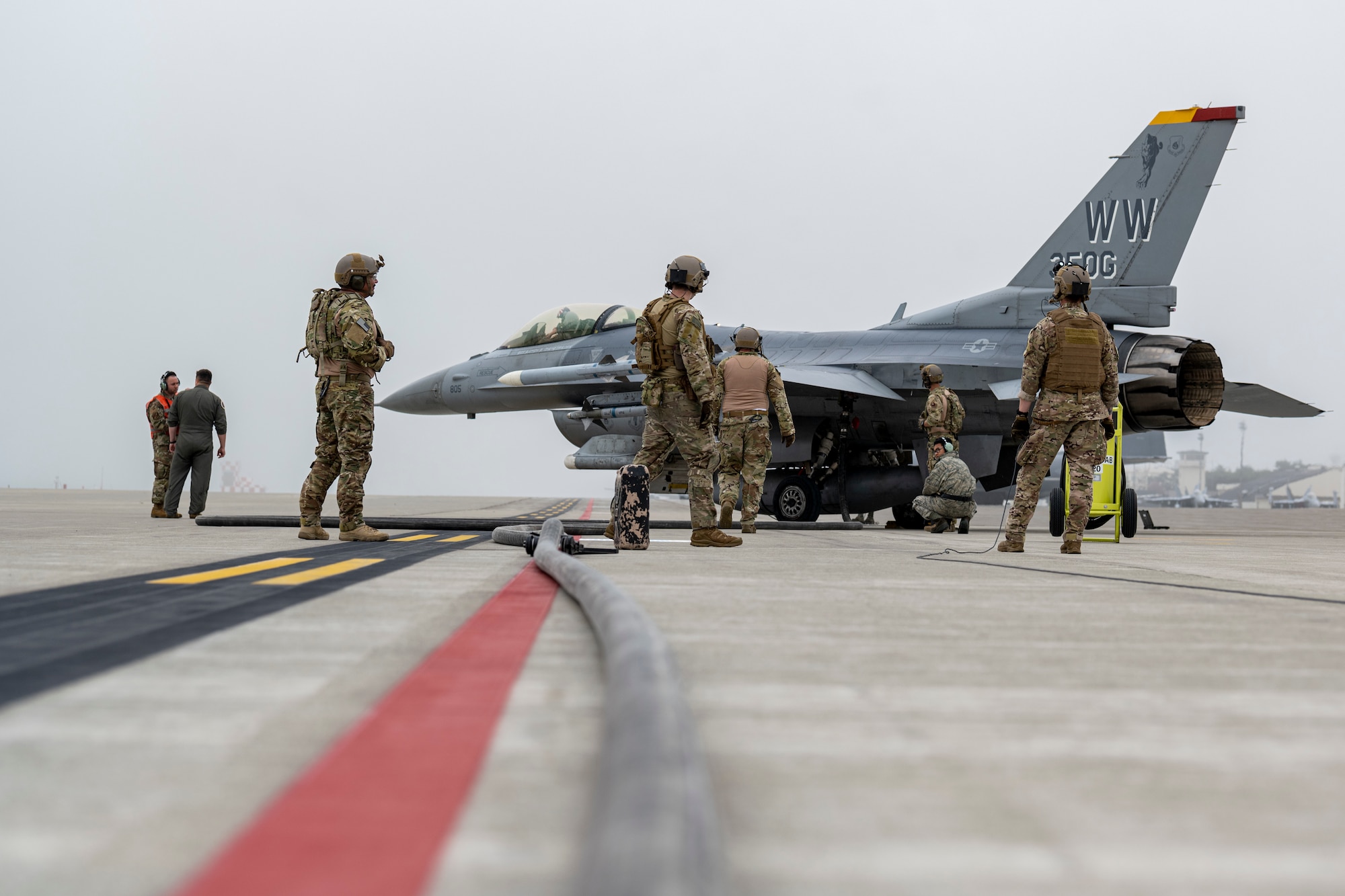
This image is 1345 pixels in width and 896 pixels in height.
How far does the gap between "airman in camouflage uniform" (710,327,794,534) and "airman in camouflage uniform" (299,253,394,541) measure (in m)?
3.77

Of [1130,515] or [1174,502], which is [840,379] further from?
[1174,502]

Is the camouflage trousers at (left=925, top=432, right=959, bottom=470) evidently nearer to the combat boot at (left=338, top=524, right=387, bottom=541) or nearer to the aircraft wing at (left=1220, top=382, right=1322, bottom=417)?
the aircraft wing at (left=1220, top=382, right=1322, bottom=417)

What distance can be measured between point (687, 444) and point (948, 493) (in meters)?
5.66

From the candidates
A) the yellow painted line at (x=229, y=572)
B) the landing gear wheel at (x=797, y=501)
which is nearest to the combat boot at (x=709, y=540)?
the yellow painted line at (x=229, y=572)

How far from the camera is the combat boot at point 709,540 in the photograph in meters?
7.85

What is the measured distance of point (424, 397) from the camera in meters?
17.3

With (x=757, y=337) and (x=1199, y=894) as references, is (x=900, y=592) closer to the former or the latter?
(x=1199, y=894)

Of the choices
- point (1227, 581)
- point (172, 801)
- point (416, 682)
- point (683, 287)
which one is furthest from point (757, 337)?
point (172, 801)

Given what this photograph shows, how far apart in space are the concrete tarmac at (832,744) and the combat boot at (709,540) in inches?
142

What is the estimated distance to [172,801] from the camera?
1.54 m

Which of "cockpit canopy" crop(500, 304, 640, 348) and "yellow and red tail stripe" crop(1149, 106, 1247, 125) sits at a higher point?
"yellow and red tail stripe" crop(1149, 106, 1247, 125)

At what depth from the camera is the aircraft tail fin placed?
13.4 meters

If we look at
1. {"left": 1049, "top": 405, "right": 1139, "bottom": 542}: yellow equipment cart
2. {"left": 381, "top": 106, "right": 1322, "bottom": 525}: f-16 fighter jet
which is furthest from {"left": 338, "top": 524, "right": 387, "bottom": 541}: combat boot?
{"left": 1049, "top": 405, "right": 1139, "bottom": 542}: yellow equipment cart

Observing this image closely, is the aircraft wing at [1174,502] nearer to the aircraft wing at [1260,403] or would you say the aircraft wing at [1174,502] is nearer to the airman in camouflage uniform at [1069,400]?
the aircraft wing at [1260,403]
